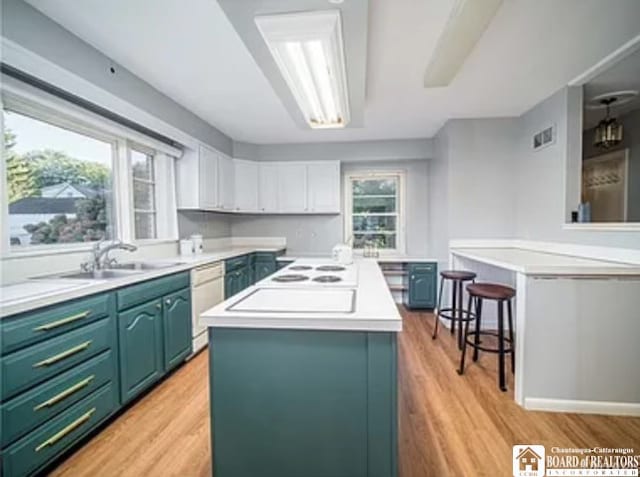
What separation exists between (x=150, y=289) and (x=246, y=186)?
2.84m

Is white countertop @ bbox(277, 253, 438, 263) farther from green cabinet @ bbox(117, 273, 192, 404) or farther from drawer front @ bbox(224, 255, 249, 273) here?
green cabinet @ bbox(117, 273, 192, 404)

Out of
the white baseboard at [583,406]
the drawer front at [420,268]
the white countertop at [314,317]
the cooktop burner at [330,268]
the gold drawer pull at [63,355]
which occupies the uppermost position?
the cooktop burner at [330,268]

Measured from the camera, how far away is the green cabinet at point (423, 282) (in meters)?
4.71

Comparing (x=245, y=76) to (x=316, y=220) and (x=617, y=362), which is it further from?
(x=617, y=362)

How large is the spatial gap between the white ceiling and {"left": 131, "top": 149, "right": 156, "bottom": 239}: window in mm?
730

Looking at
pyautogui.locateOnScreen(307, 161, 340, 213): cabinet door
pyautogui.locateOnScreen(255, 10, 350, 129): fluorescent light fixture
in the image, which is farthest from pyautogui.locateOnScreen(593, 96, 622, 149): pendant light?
pyautogui.locateOnScreen(307, 161, 340, 213): cabinet door

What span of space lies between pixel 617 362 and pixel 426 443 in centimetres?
140

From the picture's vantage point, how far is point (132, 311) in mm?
2299

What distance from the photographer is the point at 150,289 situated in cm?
250

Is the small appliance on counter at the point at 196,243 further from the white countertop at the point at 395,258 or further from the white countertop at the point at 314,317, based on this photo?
the white countertop at the point at 314,317

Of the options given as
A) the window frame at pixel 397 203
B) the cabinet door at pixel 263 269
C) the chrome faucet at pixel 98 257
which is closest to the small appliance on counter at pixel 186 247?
the cabinet door at pixel 263 269

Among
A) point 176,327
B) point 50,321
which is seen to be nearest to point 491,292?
point 176,327

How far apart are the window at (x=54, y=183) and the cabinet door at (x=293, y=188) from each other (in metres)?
2.48

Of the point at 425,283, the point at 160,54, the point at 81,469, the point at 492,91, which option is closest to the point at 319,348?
the point at 81,469
